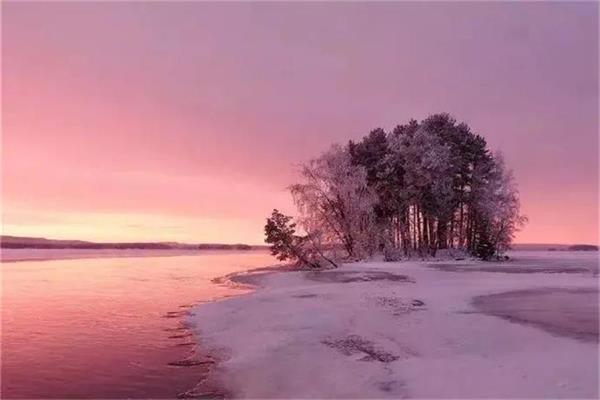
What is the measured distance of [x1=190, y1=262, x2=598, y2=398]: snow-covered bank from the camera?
353 inches

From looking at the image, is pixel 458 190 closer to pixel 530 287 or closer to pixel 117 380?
pixel 530 287

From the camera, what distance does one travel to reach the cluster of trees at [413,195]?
52094mm

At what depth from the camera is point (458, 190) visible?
61.4 metres

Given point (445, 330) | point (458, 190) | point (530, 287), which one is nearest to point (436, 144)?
point (458, 190)

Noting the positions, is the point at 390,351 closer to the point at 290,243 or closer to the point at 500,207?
the point at 290,243

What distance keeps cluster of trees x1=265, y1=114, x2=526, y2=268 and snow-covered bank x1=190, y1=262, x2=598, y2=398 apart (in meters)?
30.3

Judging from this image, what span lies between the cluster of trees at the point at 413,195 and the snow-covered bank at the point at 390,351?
3025 cm

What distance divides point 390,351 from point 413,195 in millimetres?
46292

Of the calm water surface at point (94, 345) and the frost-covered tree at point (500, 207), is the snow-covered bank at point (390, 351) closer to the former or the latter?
the calm water surface at point (94, 345)

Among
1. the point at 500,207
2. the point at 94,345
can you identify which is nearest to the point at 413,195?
the point at 500,207

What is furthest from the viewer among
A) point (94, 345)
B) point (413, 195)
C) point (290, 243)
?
point (413, 195)

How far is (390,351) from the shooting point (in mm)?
11820

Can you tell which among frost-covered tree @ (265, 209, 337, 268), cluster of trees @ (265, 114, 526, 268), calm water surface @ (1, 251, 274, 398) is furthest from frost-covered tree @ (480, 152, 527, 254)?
calm water surface @ (1, 251, 274, 398)

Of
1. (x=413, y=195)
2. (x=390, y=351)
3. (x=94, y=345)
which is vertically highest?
(x=413, y=195)
